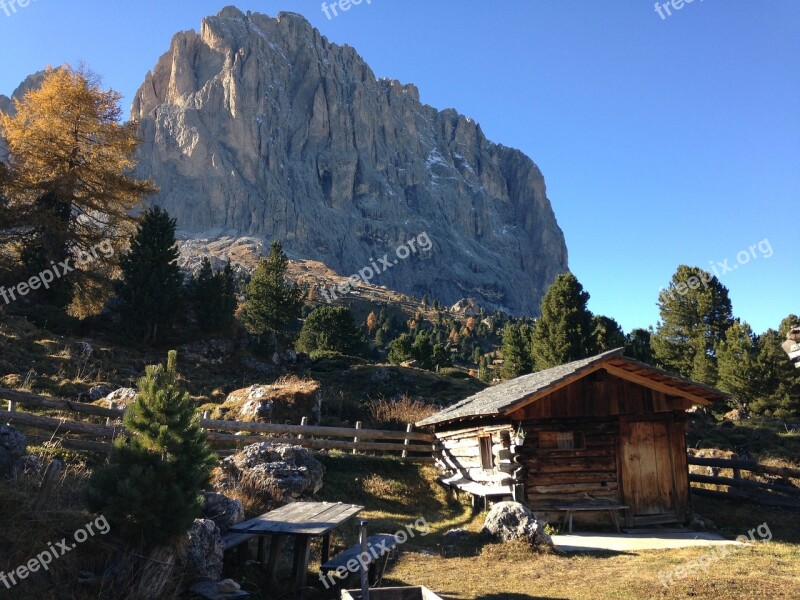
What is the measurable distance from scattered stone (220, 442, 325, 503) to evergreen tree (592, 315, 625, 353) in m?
25.9

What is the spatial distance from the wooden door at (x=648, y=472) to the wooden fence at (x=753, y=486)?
3062mm

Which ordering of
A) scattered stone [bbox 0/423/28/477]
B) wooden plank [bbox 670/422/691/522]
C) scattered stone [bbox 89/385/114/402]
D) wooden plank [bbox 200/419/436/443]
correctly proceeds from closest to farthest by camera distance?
scattered stone [bbox 0/423/28/477]
wooden plank [bbox 670/422/691/522]
wooden plank [bbox 200/419/436/443]
scattered stone [bbox 89/385/114/402]

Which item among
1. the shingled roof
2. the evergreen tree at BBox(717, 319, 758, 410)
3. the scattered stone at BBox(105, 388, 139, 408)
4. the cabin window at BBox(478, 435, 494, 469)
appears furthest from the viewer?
the evergreen tree at BBox(717, 319, 758, 410)

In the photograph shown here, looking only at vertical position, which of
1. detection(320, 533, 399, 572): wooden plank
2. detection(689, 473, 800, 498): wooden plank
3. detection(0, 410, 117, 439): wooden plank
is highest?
detection(0, 410, 117, 439): wooden plank

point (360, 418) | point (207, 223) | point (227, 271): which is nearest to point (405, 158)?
point (207, 223)

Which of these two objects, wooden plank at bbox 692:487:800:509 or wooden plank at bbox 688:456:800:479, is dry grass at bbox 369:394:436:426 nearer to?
wooden plank at bbox 688:456:800:479

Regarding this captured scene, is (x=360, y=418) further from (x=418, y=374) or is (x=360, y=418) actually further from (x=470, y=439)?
(x=418, y=374)

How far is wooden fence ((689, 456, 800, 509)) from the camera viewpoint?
14.3m

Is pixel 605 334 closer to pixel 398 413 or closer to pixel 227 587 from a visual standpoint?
pixel 398 413

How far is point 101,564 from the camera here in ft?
18.8

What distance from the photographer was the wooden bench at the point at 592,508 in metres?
12.8

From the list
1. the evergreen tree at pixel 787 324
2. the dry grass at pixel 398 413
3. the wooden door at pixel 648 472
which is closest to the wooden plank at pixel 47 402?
the dry grass at pixel 398 413

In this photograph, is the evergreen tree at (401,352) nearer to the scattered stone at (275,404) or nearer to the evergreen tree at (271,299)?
the evergreen tree at (271,299)

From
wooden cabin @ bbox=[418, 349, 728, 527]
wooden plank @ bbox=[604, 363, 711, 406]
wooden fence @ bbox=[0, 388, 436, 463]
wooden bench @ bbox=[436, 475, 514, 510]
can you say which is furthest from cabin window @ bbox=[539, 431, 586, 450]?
wooden fence @ bbox=[0, 388, 436, 463]
